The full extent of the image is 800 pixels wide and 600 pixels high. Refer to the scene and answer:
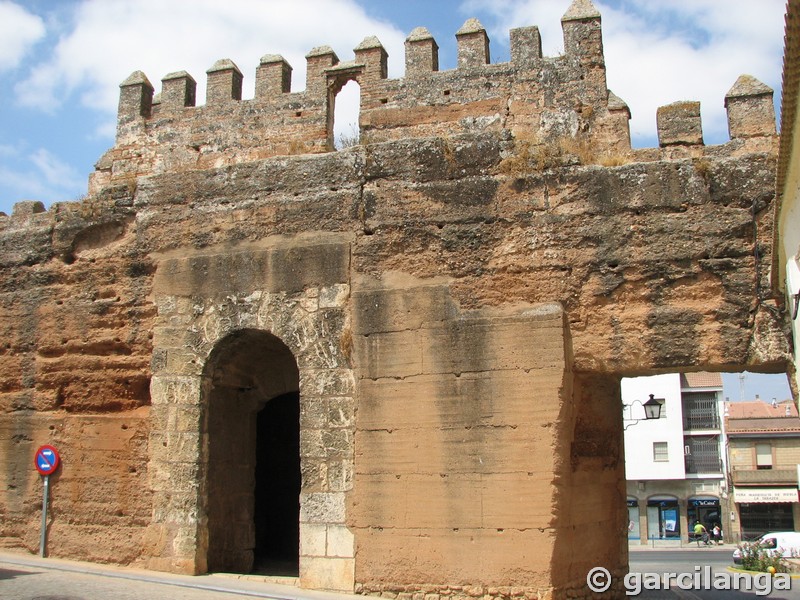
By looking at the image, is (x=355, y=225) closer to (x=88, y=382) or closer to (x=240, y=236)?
(x=240, y=236)

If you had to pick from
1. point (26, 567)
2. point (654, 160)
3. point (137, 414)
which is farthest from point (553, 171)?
point (26, 567)

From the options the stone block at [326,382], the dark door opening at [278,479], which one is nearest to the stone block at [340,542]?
the stone block at [326,382]

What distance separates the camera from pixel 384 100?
56.8 ft

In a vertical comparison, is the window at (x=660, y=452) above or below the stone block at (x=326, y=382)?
below

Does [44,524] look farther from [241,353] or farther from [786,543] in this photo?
[786,543]

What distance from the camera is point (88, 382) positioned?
26.9 feet

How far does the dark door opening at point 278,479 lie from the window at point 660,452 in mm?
25844

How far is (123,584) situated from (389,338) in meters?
3.02

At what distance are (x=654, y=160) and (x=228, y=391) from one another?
15.5 feet

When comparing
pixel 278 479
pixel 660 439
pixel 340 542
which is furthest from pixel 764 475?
pixel 340 542

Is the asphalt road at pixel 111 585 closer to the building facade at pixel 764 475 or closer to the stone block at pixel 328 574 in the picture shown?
the stone block at pixel 328 574

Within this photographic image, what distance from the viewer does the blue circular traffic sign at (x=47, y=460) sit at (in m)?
8.02

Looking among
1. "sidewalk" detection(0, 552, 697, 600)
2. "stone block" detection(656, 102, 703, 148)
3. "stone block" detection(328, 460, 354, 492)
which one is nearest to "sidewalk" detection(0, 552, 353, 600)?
"sidewalk" detection(0, 552, 697, 600)

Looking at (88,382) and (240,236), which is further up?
(240,236)
